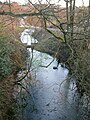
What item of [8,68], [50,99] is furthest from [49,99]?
[8,68]

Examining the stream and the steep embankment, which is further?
the stream

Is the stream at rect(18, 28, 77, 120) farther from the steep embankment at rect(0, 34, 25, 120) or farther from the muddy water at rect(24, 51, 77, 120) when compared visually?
the steep embankment at rect(0, 34, 25, 120)

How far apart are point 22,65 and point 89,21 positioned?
12.3 ft

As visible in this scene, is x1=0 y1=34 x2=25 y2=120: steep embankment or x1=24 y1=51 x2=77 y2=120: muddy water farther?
x1=24 y1=51 x2=77 y2=120: muddy water

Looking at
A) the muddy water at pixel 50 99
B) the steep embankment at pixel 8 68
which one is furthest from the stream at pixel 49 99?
the steep embankment at pixel 8 68

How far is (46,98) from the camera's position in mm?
12953

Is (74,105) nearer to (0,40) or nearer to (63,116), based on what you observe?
(63,116)

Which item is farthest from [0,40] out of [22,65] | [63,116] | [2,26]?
[63,116]

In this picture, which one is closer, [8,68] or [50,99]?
[8,68]

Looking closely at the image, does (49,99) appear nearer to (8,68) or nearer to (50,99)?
(50,99)

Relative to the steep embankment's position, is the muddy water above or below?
below

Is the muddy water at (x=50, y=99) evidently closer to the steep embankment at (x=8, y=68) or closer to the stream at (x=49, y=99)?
the stream at (x=49, y=99)

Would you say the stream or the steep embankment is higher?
the steep embankment

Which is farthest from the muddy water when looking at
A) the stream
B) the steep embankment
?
the steep embankment
